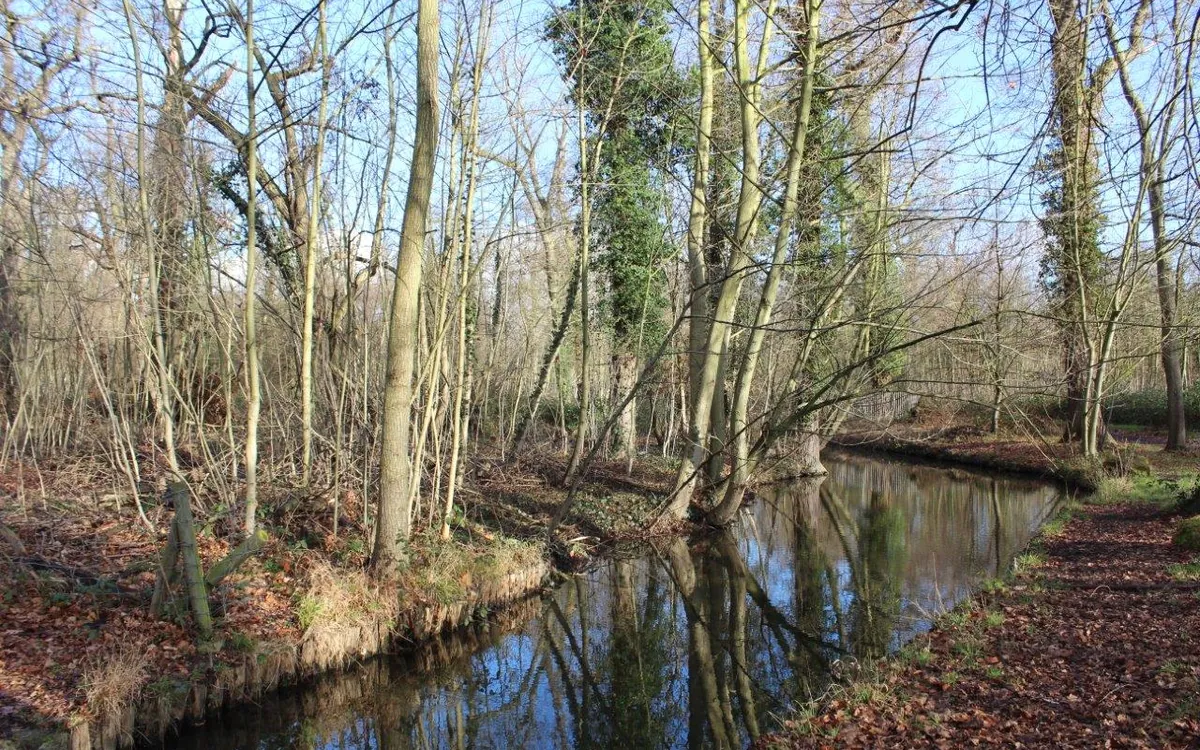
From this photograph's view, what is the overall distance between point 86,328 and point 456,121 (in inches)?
186

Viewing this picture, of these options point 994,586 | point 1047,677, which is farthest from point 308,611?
point 994,586

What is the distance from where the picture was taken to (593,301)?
57.8 feet

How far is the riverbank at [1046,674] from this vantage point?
15.2 ft

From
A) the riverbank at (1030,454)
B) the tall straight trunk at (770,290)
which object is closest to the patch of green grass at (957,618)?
the riverbank at (1030,454)

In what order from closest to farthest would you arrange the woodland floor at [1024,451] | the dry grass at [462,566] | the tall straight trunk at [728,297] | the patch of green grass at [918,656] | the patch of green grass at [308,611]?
the patch of green grass at [918,656], the patch of green grass at [308,611], the dry grass at [462,566], the tall straight trunk at [728,297], the woodland floor at [1024,451]

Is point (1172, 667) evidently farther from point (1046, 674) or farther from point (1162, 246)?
point (1162, 246)

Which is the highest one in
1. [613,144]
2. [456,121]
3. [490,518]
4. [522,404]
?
[613,144]

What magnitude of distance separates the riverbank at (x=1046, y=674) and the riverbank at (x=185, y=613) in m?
4.10

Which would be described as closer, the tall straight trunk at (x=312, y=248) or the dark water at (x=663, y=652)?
the dark water at (x=663, y=652)

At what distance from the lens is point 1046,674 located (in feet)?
18.3

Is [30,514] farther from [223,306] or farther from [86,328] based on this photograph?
[223,306]

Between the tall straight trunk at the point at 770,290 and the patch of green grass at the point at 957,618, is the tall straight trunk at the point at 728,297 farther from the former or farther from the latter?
the patch of green grass at the point at 957,618

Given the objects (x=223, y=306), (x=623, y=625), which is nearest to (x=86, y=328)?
(x=223, y=306)

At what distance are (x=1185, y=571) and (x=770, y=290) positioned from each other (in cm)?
600
